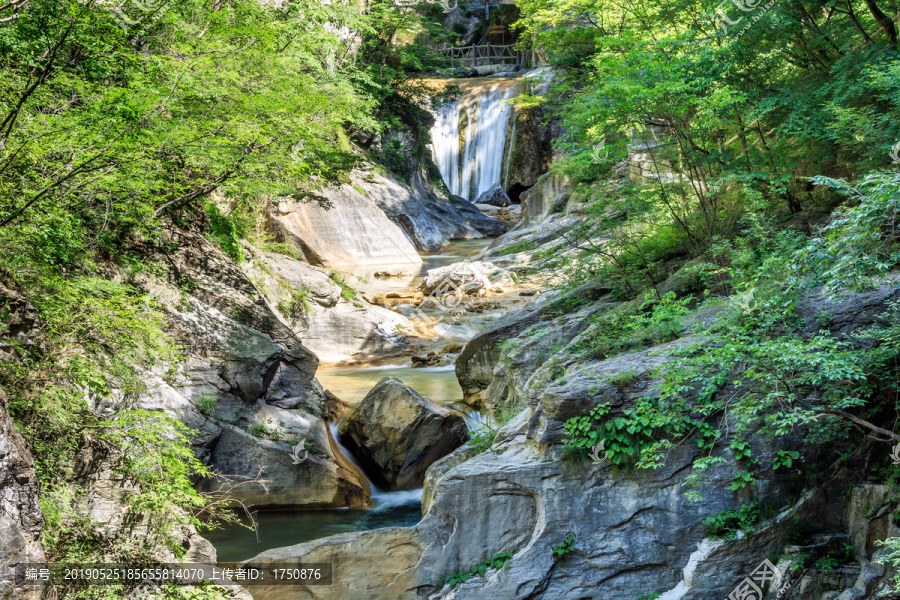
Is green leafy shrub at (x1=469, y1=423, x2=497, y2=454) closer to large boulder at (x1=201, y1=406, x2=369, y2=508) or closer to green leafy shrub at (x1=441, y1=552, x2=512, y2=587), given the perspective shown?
green leafy shrub at (x1=441, y1=552, x2=512, y2=587)

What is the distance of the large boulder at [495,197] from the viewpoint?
30812 millimetres

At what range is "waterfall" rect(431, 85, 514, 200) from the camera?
30.7 m

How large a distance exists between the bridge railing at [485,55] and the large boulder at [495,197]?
423 inches

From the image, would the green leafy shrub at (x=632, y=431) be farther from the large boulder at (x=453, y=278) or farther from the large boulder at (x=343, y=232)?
the large boulder at (x=343, y=232)

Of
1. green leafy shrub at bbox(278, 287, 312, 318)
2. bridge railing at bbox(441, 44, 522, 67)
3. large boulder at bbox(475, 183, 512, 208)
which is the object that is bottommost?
green leafy shrub at bbox(278, 287, 312, 318)

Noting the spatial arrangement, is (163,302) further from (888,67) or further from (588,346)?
(888,67)

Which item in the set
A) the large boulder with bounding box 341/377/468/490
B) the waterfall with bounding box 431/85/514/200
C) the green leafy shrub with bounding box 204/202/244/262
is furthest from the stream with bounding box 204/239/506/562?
the waterfall with bounding box 431/85/514/200

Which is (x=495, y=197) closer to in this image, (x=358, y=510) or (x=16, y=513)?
(x=358, y=510)

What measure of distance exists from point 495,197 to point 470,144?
3038mm

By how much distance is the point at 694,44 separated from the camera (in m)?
8.78

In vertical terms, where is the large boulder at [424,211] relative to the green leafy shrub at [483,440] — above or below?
above

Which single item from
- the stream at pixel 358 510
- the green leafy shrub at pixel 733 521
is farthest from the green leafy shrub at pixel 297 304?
the green leafy shrub at pixel 733 521

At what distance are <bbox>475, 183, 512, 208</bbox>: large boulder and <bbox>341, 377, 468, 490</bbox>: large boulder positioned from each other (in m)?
21.8

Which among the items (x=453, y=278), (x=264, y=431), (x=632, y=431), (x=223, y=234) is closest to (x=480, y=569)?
(x=632, y=431)
